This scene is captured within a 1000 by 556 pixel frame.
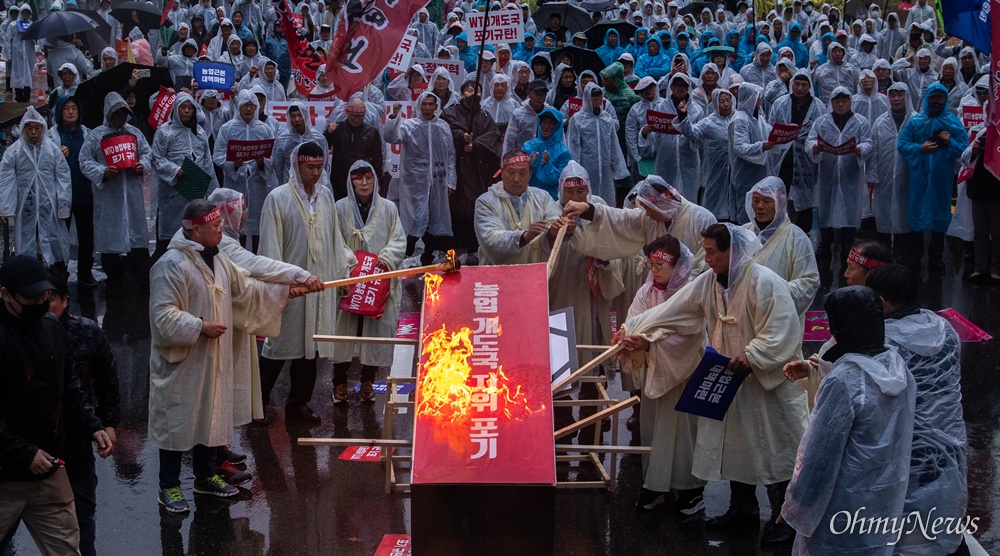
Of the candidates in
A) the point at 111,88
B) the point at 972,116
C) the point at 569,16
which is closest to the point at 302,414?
the point at 111,88

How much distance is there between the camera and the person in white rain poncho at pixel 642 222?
7305 millimetres

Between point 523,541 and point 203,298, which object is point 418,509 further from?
point 203,298

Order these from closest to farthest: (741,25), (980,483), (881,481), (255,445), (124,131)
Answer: (881,481), (980,483), (255,445), (124,131), (741,25)

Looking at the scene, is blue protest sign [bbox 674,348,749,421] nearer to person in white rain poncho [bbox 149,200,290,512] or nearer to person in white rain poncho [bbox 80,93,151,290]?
person in white rain poncho [bbox 149,200,290,512]

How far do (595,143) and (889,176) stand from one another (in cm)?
345

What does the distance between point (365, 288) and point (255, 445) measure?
4.39ft

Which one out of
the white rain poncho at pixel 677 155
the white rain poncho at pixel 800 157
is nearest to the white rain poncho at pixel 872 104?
the white rain poncho at pixel 800 157

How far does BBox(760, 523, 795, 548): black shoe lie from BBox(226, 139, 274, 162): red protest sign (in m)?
7.28

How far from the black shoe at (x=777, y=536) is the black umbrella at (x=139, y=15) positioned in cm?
1887

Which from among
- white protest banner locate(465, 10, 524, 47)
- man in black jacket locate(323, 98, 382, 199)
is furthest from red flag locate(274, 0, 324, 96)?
white protest banner locate(465, 10, 524, 47)

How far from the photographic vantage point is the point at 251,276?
6.61 metres

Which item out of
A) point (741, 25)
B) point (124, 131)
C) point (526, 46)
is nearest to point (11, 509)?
point (124, 131)

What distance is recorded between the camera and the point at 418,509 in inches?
205

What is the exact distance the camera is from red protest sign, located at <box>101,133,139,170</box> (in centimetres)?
1110
